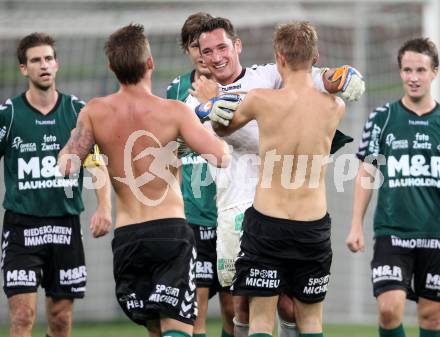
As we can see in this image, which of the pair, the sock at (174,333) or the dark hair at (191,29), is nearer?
the sock at (174,333)

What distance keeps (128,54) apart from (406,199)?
289 cm

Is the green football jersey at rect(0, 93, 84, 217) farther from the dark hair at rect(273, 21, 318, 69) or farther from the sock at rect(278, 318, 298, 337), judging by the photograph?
the dark hair at rect(273, 21, 318, 69)

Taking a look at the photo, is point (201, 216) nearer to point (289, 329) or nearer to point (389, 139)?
point (289, 329)

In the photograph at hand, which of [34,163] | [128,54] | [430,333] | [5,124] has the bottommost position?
[430,333]

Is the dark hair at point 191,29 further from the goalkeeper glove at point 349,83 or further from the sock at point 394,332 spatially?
the sock at point 394,332

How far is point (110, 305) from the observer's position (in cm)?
1234

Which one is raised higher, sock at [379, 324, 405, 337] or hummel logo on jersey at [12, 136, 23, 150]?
hummel logo on jersey at [12, 136, 23, 150]

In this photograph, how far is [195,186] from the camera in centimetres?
848

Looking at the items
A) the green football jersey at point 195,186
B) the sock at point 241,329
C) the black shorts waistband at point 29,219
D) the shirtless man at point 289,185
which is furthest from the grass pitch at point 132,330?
the shirtless man at point 289,185

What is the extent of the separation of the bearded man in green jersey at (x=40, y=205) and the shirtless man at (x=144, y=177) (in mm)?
1941

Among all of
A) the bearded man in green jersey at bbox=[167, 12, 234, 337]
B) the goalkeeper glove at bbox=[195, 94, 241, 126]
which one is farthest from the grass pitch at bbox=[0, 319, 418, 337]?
the goalkeeper glove at bbox=[195, 94, 241, 126]

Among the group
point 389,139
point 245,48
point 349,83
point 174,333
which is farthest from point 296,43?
point 245,48

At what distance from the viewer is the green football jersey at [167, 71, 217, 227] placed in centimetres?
837

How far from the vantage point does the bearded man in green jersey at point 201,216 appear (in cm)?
830
